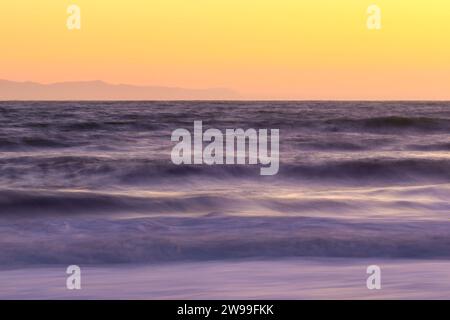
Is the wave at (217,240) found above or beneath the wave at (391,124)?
beneath

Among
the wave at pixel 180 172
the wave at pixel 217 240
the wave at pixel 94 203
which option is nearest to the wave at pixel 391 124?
the wave at pixel 180 172

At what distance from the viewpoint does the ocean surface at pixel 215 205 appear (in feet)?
26.3

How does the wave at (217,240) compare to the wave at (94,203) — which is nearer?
the wave at (217,240)

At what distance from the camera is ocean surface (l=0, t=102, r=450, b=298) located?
803cm

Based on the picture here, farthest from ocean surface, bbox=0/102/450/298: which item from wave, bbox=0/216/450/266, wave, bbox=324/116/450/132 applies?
wave, bbox=324/116/450/132

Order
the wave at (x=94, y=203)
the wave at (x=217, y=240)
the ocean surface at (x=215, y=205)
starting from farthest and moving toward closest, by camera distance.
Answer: the wave at (x=94, y=203) < the ocean surface at (x=215, y=205) < the wave at (x=217, y=240)

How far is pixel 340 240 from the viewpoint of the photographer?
842 cm

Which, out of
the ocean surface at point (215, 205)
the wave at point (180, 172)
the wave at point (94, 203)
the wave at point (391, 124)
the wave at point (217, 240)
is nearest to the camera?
the wave at point (217, 240)

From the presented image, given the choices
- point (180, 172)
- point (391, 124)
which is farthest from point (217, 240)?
point (391, 124)

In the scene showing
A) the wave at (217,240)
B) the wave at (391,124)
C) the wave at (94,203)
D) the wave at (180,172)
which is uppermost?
the wave at (391,124)

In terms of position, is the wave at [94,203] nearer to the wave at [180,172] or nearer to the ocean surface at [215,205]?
the ocean surface at [215,205]

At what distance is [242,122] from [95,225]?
25.0 meters

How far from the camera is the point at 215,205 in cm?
1190
